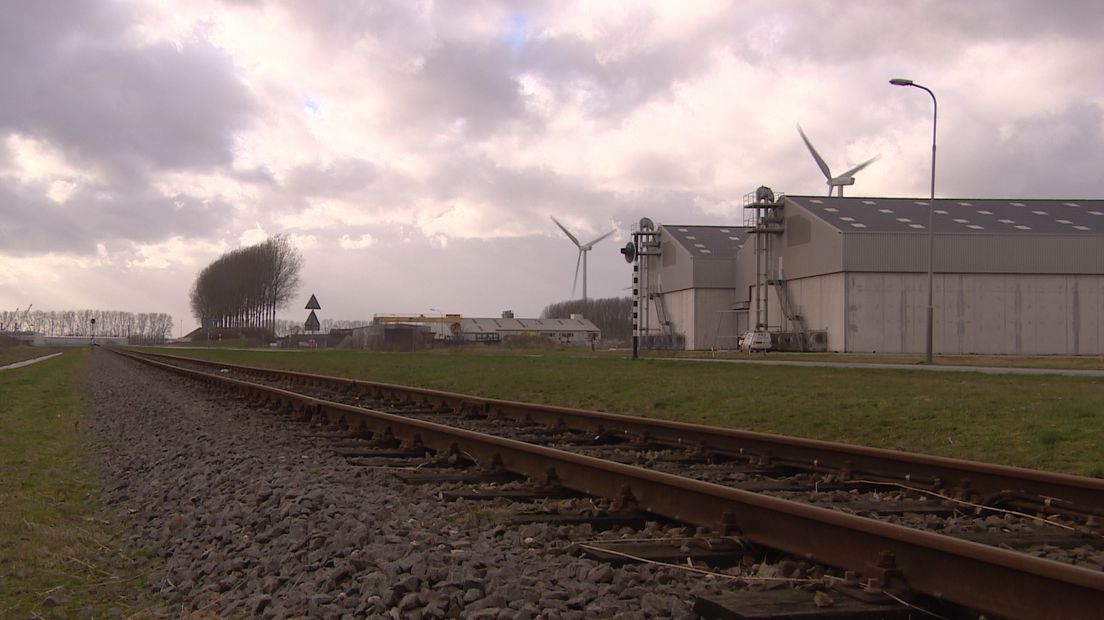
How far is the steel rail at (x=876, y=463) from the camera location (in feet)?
22.0

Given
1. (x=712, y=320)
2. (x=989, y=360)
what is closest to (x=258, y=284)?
(x=712, y=320)

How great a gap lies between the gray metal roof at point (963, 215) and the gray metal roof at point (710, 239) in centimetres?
1185

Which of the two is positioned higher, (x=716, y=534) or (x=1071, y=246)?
(x=1071, y=246)

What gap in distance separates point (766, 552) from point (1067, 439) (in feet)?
24.0

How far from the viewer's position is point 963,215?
56219mm

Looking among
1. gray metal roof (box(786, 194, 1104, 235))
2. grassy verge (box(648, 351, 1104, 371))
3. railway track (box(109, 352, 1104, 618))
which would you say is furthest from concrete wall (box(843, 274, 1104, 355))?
railway track (box(109, 352, 1104, 618))

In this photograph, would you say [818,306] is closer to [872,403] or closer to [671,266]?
[671,266]

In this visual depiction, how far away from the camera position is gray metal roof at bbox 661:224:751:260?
69.9 metres

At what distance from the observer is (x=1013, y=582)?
379 centimetres

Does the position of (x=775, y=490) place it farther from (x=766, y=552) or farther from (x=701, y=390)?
(x=701, y=390)

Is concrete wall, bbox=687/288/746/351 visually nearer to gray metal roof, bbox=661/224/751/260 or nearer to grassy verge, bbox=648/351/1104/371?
gray metal roof, bbox=661/224/751/260

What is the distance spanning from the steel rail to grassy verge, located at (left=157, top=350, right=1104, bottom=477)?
2336 mm

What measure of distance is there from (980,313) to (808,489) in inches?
1927

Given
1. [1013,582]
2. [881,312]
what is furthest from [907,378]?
[881,312]
